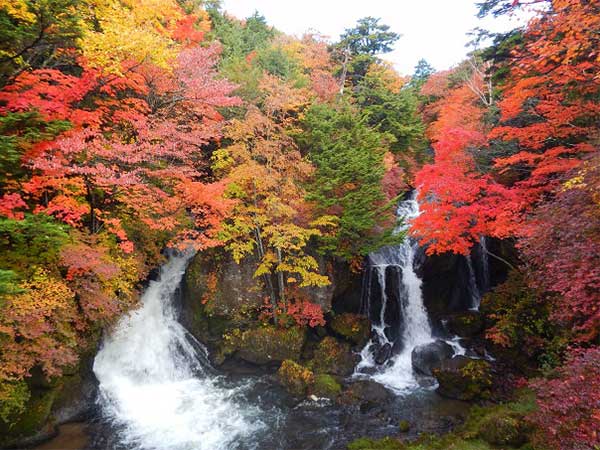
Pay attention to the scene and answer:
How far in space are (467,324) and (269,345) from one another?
9.47 metres

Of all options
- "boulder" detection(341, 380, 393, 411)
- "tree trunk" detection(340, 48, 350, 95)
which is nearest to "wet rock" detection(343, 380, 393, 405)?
"boulder" detection(341, 380, 393, 411)

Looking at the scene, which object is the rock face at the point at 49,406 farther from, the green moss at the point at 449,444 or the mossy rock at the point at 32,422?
the green moss at the point at 449,444

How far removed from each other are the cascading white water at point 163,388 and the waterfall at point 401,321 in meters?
5.86

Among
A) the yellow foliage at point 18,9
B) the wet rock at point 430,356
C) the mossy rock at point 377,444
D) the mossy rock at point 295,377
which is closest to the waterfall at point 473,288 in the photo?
the wet rock at point 430,356

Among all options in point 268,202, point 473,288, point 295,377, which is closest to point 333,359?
point 295,377

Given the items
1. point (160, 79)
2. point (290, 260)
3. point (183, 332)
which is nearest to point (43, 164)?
point (160, 79)

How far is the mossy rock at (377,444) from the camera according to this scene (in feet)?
30.1

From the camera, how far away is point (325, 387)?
42.0 feet

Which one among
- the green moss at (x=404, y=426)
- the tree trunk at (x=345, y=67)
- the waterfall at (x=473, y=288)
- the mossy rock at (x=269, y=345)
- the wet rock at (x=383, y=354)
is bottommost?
the green moss at (x=404, y=426)

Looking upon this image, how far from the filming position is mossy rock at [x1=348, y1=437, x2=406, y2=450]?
30.1 ft

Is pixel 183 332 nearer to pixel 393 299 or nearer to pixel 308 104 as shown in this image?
pixel 393 299

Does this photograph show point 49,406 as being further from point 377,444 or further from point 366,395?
point 366,395

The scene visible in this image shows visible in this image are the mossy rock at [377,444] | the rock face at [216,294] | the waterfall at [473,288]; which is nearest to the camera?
the mossy rock at [377,444]

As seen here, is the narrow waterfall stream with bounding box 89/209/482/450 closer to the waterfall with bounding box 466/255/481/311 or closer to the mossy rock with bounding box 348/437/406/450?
the mossy rock with bounding box 348/437/406/450
